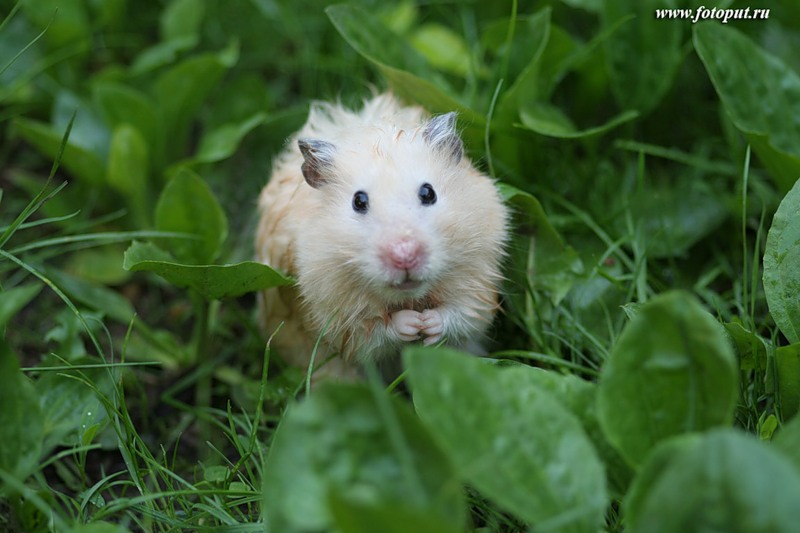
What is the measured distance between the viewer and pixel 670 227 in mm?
4285

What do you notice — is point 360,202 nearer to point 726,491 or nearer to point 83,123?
point 726,491

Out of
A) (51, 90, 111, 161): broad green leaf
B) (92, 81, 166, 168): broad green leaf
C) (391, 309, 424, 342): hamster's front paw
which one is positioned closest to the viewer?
(391, 309, 424, 342): hamster's front paw

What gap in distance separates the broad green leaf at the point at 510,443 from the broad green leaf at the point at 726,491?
226mm

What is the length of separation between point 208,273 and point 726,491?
2.21 m

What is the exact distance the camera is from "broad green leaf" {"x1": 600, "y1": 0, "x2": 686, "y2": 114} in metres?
4.40

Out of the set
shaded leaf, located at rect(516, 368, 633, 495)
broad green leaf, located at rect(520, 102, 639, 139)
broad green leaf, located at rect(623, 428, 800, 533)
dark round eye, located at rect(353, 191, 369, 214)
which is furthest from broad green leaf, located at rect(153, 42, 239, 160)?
broad green leaf, located at rect(623, 428, 800, 533)

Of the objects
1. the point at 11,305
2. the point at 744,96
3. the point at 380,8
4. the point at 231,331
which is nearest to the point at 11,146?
the point at 231,331

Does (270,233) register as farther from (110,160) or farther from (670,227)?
(670,227)

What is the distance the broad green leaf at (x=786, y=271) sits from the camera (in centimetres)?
315

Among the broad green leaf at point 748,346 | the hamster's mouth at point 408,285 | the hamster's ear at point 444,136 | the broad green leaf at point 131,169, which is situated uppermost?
the hamster's ear at point 444,136

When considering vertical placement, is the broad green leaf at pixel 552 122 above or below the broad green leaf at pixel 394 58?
below

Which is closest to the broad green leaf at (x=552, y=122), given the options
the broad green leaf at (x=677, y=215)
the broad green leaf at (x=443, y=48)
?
the broad green leaf at (x=677, y=215)

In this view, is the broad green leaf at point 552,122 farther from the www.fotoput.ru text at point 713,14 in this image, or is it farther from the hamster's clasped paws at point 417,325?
the hamster's clasped paws at point 417,325

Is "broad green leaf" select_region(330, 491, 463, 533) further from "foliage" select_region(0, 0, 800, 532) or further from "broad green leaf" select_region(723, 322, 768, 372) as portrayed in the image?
"broad green leaf" select_region(723, 322, 768, 372)
